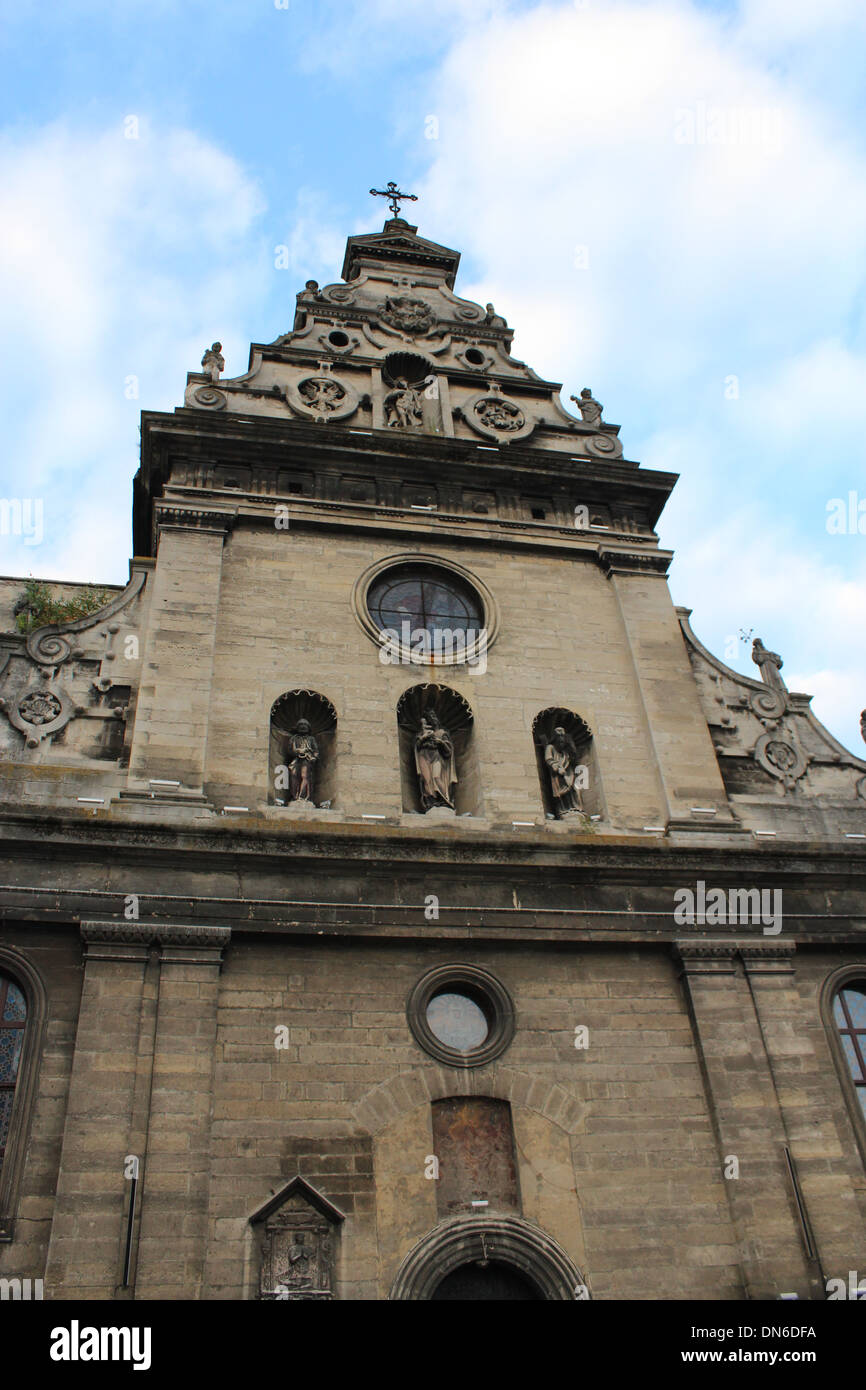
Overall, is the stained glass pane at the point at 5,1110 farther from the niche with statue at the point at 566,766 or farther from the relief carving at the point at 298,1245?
the niche with statue at the point at 566,766

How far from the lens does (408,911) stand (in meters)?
12.5

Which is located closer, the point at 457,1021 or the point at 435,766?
the point at 457,1021

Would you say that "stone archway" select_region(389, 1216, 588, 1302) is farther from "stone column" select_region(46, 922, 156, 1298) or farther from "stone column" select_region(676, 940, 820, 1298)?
"stone column" select_region(46, 922, 156, 1298)

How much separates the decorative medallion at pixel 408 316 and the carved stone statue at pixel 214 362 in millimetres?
3319

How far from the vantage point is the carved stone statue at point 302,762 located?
13.6m

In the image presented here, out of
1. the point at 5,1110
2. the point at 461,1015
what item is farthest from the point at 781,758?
the point at 5,1110

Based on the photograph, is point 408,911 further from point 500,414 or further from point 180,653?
point 500,414

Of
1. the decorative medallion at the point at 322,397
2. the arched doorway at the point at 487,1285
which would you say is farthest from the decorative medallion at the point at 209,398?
the arched doorway at the point at 487,1285

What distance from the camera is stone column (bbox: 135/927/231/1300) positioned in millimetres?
9938

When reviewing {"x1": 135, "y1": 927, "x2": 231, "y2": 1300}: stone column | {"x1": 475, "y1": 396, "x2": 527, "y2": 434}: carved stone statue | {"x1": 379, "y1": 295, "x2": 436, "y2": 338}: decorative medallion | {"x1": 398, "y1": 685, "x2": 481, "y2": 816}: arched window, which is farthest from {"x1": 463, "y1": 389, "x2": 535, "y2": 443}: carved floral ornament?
{"x1": 135, "y1": 927, "x2": 231, "y2": 1300}: stone column

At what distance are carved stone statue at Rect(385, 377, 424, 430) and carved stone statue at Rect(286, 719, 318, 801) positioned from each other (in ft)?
21.3

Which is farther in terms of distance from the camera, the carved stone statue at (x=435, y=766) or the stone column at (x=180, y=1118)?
the carved stone statue at (x=435, y=766)

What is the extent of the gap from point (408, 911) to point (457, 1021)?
140 cm

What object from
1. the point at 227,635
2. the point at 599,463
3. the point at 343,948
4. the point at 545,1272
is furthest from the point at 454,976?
the point at 599,463
